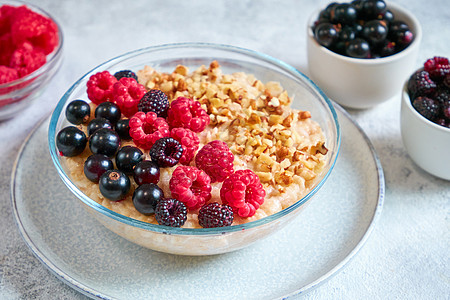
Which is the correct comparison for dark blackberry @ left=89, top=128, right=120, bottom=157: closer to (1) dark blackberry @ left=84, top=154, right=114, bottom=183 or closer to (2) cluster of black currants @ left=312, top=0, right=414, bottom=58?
(1) dark blackberry @ left=84, top=154, right=114, bottom=183

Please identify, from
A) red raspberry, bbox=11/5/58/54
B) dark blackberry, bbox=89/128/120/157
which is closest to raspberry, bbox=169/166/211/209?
dark blackberry, bbox=89/128/120/157

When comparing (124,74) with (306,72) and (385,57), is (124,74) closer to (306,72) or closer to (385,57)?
(306,72)

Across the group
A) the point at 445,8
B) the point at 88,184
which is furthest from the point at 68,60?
the point at 445,8

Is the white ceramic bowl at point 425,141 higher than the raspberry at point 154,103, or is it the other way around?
the raspberry at point 154,103

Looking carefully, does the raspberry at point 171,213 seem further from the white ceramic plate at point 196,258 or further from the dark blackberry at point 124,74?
the dark blackberry at point 124,74

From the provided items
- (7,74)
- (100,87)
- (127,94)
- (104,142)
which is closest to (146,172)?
(104,142)

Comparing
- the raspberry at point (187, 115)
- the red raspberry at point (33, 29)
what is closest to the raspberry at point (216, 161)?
the raspberry at point (187, 115)

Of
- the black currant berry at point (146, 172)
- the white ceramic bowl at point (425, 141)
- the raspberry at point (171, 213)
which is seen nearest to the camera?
the raspberry at point (171, 213)
